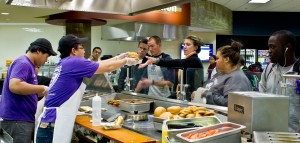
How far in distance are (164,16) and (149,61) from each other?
3598 millimetres

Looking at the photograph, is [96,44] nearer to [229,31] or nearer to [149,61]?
[229,31]

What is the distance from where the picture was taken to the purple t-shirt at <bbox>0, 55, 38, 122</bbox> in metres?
3.38

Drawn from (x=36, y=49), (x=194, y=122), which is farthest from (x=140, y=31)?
(x=194, y=122)

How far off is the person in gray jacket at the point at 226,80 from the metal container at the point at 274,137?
1.32 meters

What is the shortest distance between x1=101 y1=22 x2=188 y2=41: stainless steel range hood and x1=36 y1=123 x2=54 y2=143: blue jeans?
4.22 m

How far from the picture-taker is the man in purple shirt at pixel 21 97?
10.9 ft

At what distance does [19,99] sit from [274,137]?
2.70m

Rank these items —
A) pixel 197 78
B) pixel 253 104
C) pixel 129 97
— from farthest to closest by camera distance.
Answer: pixel 129 97 → pixel 197 78 → pixel 253 104

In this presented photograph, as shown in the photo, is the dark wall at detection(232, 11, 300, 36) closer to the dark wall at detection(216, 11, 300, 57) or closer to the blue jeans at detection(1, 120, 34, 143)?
the dark wall at detection(216, 11, 300, 57)

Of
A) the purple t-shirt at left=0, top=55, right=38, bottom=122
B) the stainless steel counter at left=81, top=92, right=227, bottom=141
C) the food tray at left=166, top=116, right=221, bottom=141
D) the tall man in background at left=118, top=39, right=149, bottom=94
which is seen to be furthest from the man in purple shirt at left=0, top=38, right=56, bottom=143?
the food tray at left=166, top=116, right=221, bottom=141

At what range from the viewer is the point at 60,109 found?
2.90m

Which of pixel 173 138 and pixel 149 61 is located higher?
pixel 149 61

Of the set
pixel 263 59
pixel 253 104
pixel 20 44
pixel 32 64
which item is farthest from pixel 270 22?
pixel 253 104

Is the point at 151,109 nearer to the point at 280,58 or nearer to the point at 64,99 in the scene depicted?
the point at 64,99
